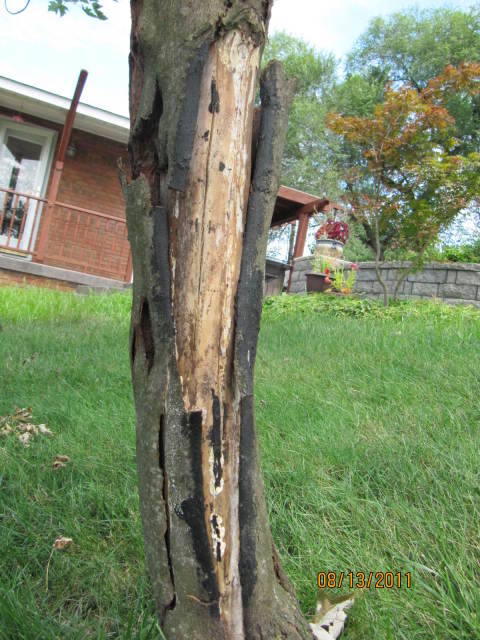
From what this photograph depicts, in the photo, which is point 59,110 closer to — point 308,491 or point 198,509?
point 308,491

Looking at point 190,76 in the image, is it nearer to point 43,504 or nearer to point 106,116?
point 43,504

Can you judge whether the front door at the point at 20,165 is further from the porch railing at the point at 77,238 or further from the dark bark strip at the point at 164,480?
the dark bark strip at the point at 164,480

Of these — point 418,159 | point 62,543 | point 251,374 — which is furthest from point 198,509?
point 418,159

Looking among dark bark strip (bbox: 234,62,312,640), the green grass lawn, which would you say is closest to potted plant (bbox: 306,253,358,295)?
the green grass lawn

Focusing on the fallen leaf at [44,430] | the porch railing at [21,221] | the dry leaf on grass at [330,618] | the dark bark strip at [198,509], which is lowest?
the fallen leaf at [44,430]

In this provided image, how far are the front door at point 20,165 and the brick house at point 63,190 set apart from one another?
20 millimetres

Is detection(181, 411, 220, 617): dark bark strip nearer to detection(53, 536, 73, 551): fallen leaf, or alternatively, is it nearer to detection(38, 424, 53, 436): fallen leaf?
detection(53, 536, 73, 551): fallen leaf

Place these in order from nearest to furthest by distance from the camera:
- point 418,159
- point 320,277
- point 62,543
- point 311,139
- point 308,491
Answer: point 62,543 < point 308,491 < point 418,159 < point 320,277 < point 311,139

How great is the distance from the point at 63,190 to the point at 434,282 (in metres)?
8.25

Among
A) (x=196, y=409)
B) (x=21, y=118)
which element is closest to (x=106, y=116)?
(x=21, y=118)

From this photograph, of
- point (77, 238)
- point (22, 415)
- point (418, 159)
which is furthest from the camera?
point (77, 238)

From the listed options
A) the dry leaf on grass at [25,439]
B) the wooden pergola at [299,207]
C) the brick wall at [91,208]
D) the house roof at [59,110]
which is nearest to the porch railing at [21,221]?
the brick wall at [91,208]

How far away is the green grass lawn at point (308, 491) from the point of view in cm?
144

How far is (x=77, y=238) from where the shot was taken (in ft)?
36.8
